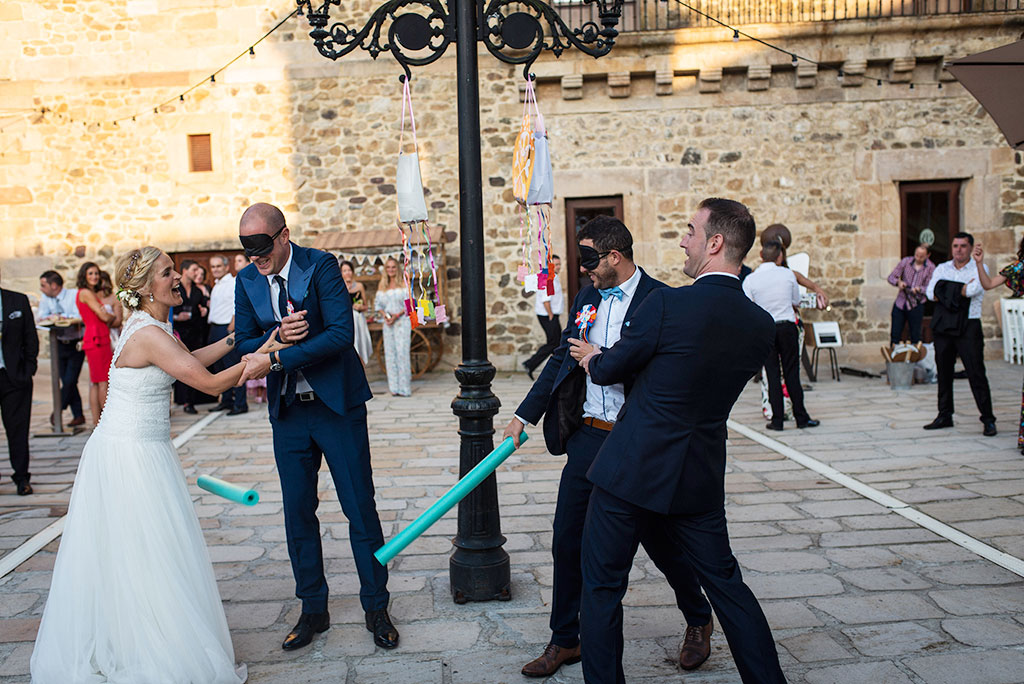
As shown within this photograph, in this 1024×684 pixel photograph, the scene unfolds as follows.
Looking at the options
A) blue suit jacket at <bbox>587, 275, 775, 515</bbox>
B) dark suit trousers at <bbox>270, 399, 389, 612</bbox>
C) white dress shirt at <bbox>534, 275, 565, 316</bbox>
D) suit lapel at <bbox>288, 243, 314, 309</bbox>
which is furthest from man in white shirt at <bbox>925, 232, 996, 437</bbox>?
suit lapel at <bbox>288, 243, 314, 309</bbox>

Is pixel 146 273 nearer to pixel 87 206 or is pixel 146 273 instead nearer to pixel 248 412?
pixel 248 412

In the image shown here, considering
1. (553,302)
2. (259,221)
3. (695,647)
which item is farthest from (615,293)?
(553,302)

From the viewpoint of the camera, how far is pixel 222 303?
10.5 metres

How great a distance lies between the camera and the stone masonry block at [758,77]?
12.9 metres

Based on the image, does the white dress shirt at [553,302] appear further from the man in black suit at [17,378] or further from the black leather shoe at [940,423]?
the man in black suit at [17,378]

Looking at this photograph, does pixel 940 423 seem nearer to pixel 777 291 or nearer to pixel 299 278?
pixel 777 291

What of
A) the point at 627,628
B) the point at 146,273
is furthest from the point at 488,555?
the point at 146,273

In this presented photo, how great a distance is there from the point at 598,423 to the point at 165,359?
5.76 feet

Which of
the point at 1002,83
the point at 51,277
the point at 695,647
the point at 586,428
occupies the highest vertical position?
the point at 1002,83

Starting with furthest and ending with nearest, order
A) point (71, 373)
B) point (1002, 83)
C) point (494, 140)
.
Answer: point (494, 140), point (71, 373), point (1002, 83)

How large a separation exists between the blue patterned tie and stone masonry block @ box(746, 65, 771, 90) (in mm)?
10915

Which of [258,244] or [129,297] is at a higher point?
[258,244]

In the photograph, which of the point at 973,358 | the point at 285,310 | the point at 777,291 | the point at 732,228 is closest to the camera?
the point at 732,228

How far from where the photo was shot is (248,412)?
1052cm
